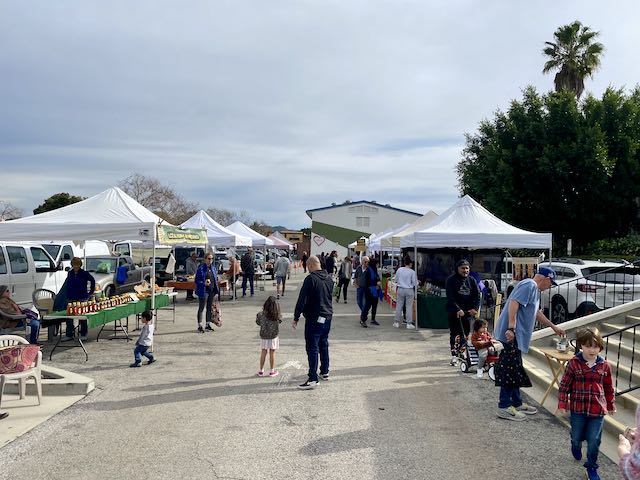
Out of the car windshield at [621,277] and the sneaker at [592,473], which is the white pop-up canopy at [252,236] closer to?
the car windshield at [621,277]

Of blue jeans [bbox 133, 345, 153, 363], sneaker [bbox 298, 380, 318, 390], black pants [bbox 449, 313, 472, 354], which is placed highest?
black pants [bbox 449, 313, 472, 354]

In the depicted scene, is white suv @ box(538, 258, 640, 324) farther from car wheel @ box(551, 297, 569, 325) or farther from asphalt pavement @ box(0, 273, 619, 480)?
asphalt pavement @ box(0, 273, 619, 480)

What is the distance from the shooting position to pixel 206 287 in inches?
484

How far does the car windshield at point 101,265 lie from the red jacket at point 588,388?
16.3 m

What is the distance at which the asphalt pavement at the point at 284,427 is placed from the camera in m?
4.90

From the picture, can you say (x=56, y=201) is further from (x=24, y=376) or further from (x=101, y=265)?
(x=24, y=376)

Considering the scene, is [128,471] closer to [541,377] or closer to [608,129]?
[541,377]

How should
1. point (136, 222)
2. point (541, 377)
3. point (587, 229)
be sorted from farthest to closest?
point (587, 229) < point (136, 222) < point (541, 377)

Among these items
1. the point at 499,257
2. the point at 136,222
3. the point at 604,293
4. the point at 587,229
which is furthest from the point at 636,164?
the point at 136,222

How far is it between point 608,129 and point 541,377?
67.8ft

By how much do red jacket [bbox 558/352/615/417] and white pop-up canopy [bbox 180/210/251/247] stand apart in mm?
15287

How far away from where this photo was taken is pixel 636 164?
24.4m

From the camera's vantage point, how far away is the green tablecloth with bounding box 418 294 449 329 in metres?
13.2

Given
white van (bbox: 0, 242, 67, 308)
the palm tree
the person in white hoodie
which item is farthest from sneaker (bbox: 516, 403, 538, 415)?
the palm tree
